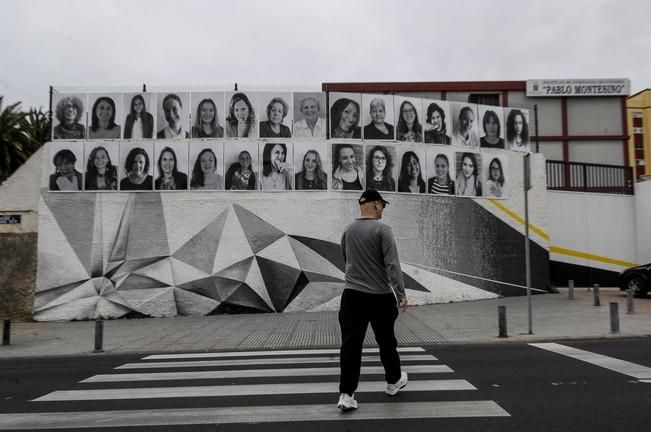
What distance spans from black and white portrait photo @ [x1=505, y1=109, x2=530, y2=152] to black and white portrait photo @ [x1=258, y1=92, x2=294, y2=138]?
723 centimetres

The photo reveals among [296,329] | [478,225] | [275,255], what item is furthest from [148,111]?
[478,225]

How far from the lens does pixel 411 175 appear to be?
16016 millimetres

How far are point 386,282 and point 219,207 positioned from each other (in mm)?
10539

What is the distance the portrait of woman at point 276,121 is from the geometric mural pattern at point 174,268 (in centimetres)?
238

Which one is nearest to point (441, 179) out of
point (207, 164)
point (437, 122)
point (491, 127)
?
point (437, 122)

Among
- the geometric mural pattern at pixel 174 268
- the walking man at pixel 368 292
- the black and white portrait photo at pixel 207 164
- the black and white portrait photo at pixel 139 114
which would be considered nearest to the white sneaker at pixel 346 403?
the walking man at pixel 368 292

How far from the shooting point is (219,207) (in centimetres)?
1505

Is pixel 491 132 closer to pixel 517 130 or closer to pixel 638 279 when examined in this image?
pixel 517 130

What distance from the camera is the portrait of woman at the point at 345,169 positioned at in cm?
1551

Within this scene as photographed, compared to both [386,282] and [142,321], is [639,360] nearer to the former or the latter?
[386,282]

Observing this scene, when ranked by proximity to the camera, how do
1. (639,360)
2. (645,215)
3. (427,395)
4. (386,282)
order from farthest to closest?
1. (645,215)
2. (639,360)
3. (427,395)
4. (386,282)

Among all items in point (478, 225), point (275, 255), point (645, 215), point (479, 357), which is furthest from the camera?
point (645, 215)

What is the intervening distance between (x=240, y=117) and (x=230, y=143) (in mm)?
836

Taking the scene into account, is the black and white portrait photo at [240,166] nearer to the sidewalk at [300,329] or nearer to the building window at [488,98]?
the sidewalk at [300,329]
